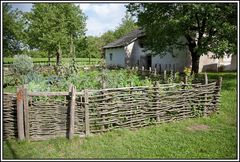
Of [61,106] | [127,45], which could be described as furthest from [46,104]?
[127,45]

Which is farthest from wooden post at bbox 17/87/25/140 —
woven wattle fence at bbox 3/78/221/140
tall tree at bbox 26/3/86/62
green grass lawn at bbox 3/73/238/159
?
tall tree at bbox 26/3/86/62

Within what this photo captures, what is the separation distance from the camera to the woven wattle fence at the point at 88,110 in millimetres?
7703

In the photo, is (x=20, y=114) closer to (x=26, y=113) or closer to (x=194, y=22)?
(x=26, y=113)

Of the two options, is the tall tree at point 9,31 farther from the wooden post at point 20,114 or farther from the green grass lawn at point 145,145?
the green grass lawn at point 145,145

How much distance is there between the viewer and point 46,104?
779 centimetres

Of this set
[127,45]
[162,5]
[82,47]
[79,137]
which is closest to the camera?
[79,137]

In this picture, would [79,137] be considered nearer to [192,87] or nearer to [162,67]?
[192,87]

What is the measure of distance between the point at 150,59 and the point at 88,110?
23.5 metres

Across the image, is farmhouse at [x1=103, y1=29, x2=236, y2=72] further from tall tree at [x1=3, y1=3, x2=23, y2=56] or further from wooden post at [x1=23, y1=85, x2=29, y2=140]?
wooden post at [x1=23, y1=85, x2=29, y2=140]

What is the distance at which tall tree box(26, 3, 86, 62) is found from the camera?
3053cm

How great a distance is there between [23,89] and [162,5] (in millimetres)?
12640

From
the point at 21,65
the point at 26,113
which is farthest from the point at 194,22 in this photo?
the point at 26,113

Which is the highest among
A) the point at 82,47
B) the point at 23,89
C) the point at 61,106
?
the point at 82,47

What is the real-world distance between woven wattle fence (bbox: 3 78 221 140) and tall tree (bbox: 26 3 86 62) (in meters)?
22.1
